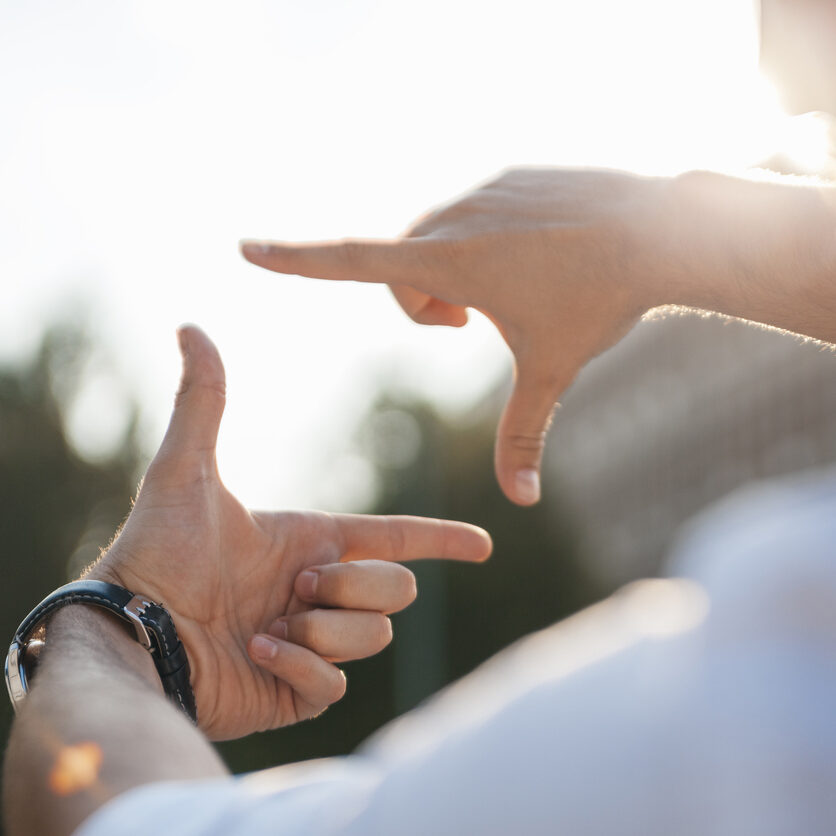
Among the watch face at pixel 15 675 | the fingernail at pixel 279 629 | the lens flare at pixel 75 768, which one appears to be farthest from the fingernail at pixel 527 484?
the lens flare at pixel 75 768

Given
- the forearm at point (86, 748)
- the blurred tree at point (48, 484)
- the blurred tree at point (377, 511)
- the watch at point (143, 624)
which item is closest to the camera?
the forearm at point (86, 748)

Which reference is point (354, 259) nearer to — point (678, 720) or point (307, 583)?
point (307, 583)

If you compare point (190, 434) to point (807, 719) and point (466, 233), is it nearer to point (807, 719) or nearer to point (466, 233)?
point (466, 233)

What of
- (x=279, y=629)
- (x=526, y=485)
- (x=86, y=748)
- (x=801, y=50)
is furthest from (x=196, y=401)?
(x=801, y=50)

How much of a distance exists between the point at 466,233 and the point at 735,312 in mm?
710

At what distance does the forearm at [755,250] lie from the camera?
2068mm

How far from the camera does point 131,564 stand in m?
2.48

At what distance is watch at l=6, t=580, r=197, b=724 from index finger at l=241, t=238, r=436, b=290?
3.10ft

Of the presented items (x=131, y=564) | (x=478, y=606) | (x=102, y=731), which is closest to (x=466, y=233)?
(x=131, y=564)

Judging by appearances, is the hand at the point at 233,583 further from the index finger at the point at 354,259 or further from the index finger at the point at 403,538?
Answer: the index finger at the point at 354,259

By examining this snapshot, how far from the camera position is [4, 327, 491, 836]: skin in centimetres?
250

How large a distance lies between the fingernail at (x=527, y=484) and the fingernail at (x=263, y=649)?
2.61 ft

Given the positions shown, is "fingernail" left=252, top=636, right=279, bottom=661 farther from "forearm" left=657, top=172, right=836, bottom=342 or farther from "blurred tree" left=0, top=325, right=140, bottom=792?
"blurred tree" left=0, top=325, right=140, bottom=792

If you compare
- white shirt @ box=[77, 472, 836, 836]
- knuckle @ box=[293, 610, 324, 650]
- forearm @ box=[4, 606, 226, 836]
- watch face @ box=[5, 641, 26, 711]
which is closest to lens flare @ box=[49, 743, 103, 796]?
forearm @ box=[4, 606, 226, 836]
